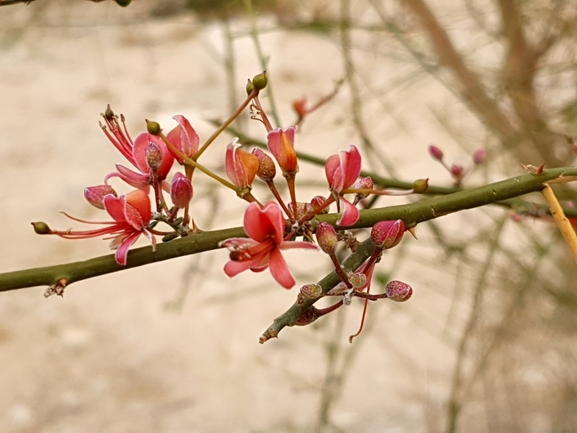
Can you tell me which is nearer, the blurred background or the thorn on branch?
the thorn on branch

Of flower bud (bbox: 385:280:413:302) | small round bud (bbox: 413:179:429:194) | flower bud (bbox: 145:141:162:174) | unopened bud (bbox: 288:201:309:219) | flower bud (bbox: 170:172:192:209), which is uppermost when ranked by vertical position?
flower bud (bbox: 145:141:162:174)

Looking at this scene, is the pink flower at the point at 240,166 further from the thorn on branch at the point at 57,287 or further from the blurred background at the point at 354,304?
the blurred background at the point at 354,304

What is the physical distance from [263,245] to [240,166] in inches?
1.3

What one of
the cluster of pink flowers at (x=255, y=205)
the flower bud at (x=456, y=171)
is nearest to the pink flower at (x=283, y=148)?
the cluster of pink flowers at (x=255, y=205)

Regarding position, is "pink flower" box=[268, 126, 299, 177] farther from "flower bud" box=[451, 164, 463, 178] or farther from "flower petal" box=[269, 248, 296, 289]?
"flower bud" box=[451, 164, 463, 178]

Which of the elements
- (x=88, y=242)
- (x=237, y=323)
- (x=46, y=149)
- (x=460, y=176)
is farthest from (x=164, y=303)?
(x=460, y=176)

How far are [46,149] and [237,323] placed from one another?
720mm

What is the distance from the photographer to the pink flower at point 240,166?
0.20 meters

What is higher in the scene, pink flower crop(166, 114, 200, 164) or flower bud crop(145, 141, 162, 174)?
pink flower crop(166, 114, 200, 164)

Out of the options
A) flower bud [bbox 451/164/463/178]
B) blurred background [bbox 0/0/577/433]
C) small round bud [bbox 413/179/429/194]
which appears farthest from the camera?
blurred background [bbox 0/0/577/433]

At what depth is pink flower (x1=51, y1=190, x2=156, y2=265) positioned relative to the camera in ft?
0.66

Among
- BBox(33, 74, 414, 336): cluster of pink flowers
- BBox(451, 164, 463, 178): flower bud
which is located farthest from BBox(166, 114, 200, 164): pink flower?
BBox(451, 164, 463, 178): flower bud

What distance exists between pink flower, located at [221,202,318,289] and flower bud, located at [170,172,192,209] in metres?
0.04

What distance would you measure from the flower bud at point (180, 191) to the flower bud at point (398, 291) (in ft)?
0.25
